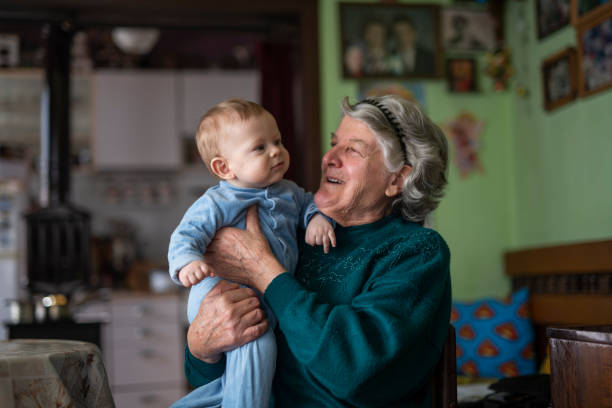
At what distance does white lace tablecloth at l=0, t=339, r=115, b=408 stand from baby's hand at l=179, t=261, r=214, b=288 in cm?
36

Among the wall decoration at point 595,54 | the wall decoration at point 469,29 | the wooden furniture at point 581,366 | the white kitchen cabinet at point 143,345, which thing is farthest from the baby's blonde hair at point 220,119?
the white kitchen cabinet at point 143,345

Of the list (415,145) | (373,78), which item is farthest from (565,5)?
(415,145)

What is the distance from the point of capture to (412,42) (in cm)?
374

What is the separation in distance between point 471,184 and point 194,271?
2.61 meters

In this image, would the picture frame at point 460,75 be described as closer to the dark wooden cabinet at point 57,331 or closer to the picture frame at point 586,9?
the picture frame at point 586,9

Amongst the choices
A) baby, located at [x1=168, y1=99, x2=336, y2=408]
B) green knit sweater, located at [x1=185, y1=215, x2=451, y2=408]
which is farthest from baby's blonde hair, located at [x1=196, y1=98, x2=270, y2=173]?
green knit sweater, located at [x1=185, y1=215, x2=451, y2=408]

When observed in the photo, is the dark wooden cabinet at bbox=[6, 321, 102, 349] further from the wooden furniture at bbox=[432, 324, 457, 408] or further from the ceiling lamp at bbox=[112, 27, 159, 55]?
the wooden furniture at bbox=[432, 324, 457, 408]

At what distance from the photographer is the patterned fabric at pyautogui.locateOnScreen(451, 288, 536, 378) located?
316 centimetres

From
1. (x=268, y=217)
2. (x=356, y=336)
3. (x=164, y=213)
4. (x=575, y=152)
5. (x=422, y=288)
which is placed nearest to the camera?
(x=356, y=336)

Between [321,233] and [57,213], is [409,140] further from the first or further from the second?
[57,213]

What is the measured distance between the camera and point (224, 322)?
4.96ft

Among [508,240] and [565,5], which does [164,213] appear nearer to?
[508,240]

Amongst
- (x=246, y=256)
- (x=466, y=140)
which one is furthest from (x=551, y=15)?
(x=246, y=256)

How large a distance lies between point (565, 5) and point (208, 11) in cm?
191
